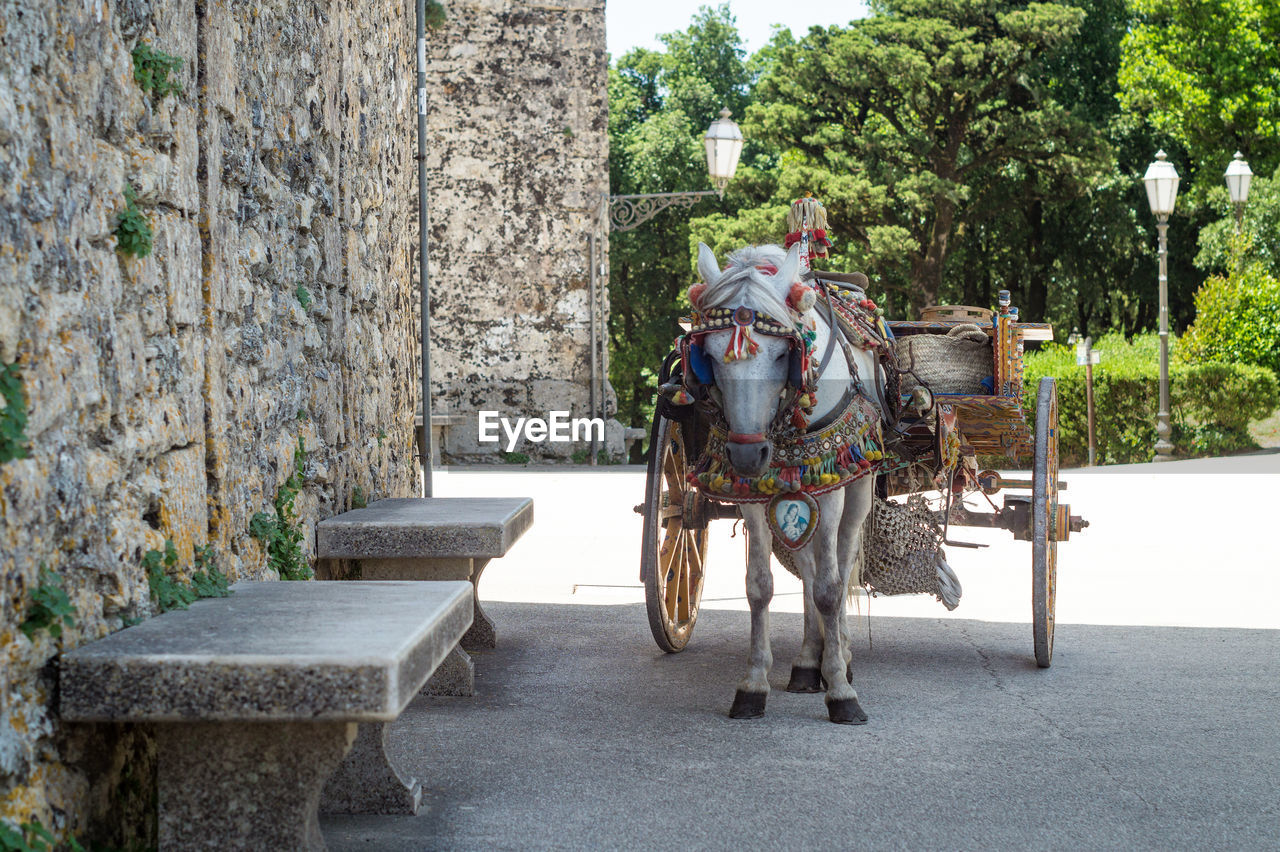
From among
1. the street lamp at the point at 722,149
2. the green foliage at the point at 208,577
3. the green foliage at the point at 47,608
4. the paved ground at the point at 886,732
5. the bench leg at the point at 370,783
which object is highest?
the street lamp at the point at 722,149

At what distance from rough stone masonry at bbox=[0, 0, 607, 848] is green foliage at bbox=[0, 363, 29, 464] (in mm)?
Result: 22

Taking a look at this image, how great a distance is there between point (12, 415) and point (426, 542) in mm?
2588

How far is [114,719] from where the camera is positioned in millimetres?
2654

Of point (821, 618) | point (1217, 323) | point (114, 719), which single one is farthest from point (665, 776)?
point (1217, 323)

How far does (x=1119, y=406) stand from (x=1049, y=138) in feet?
29.0

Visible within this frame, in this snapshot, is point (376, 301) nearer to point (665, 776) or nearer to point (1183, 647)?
point (665, 776)

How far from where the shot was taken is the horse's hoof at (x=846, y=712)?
15.8ft

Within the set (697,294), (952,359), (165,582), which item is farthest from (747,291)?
(165,582)

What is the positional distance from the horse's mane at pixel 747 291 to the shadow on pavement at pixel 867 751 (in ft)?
4.86

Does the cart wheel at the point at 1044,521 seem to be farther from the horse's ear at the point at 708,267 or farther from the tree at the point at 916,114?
the tree at the point at 916,114

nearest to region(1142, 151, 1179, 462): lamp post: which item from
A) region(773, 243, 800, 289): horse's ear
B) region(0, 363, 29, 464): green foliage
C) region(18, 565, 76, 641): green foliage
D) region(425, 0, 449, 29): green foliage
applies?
region(425, 0, 449, 29): green foliage

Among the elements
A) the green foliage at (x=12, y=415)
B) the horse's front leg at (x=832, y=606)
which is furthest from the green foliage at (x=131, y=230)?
the horse's front leg at (x=832, y=606)

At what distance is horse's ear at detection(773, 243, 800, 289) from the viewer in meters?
4.60

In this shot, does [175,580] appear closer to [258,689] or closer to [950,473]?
[258,689]
